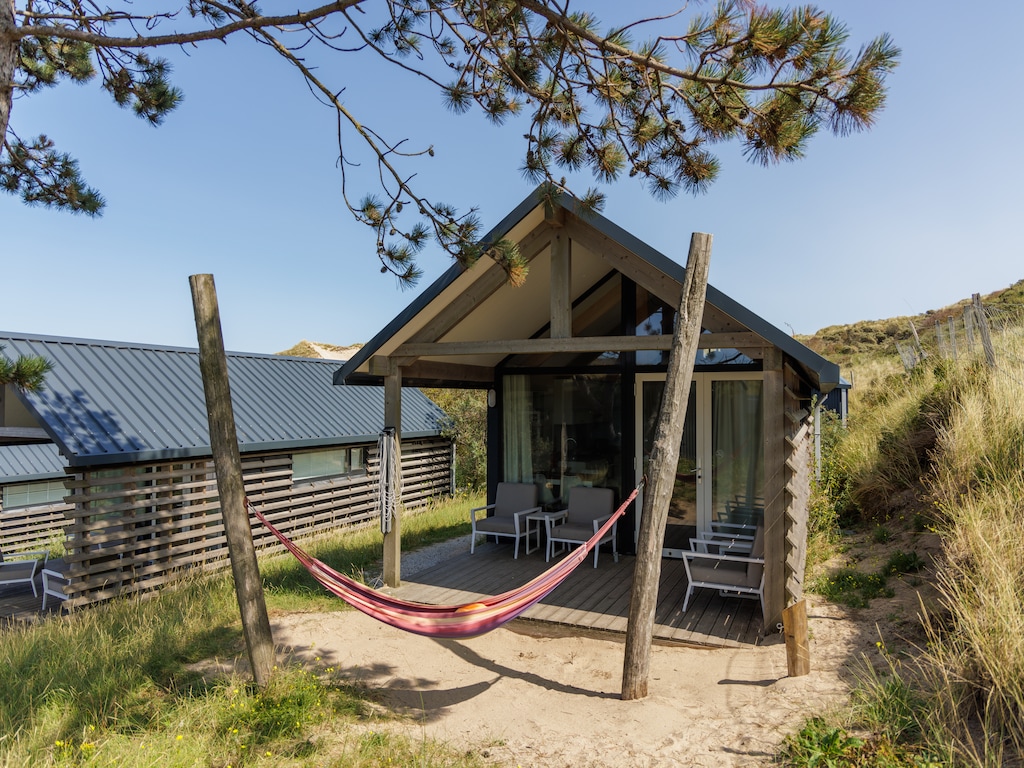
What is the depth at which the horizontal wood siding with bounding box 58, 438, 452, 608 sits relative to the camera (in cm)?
689

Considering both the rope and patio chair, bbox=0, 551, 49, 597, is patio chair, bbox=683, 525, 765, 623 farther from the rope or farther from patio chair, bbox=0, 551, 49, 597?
patio chair, bbox=0, 551, 49, 597

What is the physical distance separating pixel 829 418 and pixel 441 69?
822cm

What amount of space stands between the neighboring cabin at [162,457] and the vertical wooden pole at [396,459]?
3120mm

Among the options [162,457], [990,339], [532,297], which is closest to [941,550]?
[990,339]

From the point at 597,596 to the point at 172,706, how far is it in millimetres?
3586

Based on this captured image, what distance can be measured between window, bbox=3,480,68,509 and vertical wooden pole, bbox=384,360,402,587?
911 cm

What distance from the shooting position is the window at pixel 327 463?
10.1 meters

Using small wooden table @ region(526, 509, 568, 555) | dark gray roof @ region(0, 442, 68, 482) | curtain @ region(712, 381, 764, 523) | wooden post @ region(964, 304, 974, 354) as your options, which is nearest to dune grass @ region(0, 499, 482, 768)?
small wooden table @ region(526, 509, 568, 555)

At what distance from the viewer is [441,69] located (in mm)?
5391

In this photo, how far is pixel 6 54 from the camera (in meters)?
3.89

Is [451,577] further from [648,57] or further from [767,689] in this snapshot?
[648,57]

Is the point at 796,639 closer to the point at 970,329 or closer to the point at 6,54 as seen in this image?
the point at 6,54

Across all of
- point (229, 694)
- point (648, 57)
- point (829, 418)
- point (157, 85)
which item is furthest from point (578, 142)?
point (829, 418)

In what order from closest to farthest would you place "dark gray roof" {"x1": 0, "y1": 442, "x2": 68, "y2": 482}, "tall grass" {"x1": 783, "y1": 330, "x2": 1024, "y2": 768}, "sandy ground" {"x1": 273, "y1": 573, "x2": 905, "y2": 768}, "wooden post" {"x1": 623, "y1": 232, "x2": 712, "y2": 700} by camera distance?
"tall grass" {"x1": 783, "y1": 330, "x2": 1024, "y2": 768}, "sandy ground" {"x1": 273, "y1": 573, "x2": 905, "y2": 768}, "wooden post" {"x1": 623, "y1": 232, "x2": 712, "y2": 700}, "dark gray roof" {"x1": 0, "y1": 442, "x2": 68, "y2": 482}
